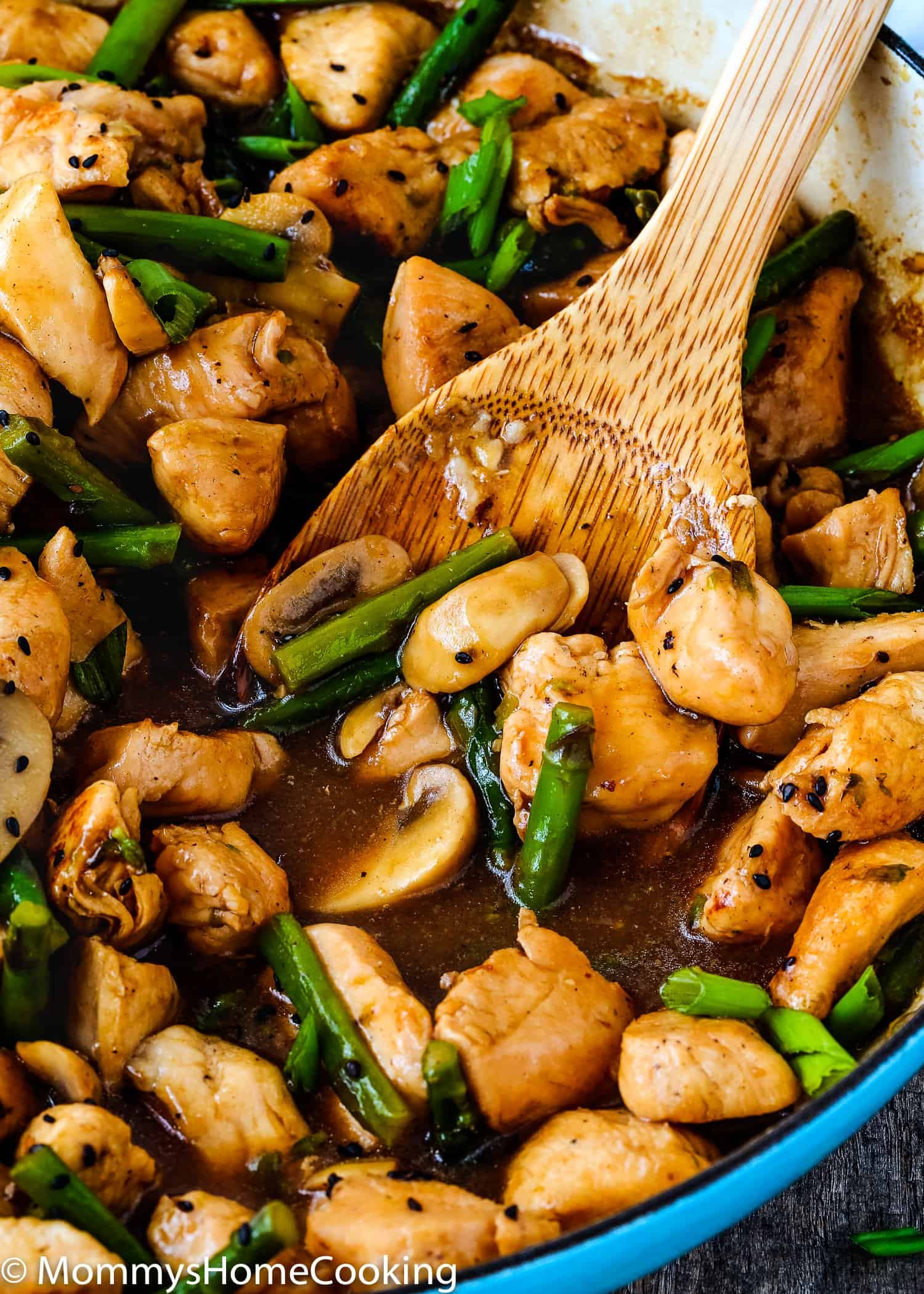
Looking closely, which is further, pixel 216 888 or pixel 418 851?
pixel 418 851

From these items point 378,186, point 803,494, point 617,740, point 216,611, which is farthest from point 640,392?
point 216,611

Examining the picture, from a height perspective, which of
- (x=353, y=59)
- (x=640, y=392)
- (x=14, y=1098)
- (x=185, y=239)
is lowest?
(x=14, y=1098)

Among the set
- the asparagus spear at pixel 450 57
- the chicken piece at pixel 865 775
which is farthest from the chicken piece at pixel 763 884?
the asparagus spear at pixel 450 57

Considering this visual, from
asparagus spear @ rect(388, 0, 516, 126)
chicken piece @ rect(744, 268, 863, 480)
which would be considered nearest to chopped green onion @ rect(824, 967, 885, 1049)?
chicken piece @ rect(744, 268, 863, 480)

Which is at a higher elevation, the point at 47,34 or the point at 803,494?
the point at 47,34

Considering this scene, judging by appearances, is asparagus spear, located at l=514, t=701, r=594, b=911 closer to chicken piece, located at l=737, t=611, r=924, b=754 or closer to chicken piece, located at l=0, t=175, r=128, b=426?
chicken piece, located at l=737, t=611, r=924, b=754

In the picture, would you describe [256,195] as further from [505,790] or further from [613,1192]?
[613,1192]

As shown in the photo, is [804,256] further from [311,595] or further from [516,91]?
[311,595]

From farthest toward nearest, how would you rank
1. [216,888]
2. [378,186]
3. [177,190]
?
1. [378,186]
2. [177,190]
3. [216,888]
